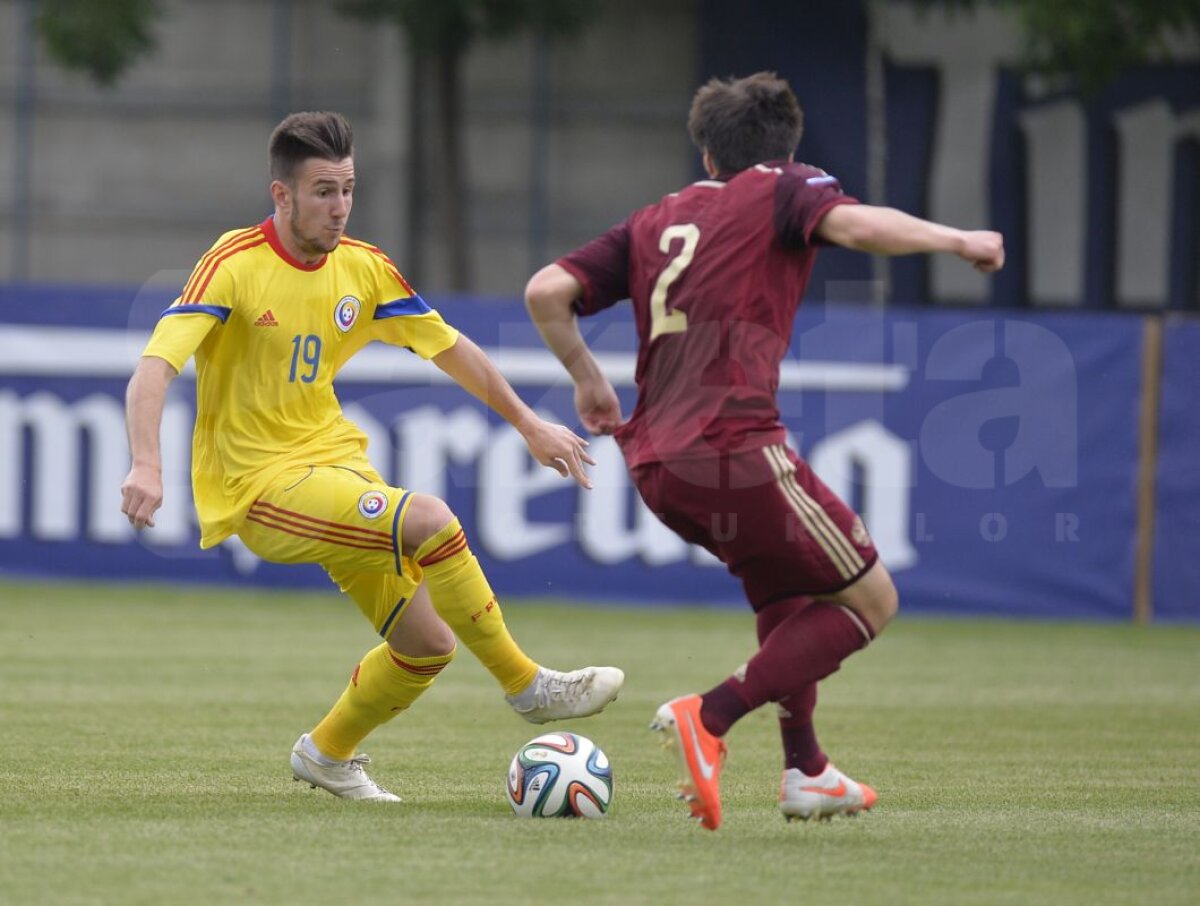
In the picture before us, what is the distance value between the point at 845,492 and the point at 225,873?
9.08 m

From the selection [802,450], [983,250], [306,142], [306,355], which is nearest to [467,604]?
[306,355]

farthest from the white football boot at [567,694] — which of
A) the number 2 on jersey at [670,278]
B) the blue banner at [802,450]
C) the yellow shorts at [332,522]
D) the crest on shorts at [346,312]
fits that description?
the blue banner at [802,450]

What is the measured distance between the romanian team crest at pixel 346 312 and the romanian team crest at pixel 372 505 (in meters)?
0.64

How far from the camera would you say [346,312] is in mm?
6230

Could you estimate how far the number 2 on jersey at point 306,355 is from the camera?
6105 millimetres

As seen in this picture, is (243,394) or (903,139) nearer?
(243,394)

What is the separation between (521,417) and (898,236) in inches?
60.8

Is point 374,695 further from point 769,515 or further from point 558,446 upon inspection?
point 769,515

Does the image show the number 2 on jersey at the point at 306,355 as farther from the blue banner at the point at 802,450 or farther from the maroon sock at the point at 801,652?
the blue banner at the point at 802,450

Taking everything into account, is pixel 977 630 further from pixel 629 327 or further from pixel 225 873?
pixel 225 873

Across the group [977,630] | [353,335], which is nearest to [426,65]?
[977,630]

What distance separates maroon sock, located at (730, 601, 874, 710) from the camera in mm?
5434

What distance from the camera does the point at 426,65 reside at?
23.5 m

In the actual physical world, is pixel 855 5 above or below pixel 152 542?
above
